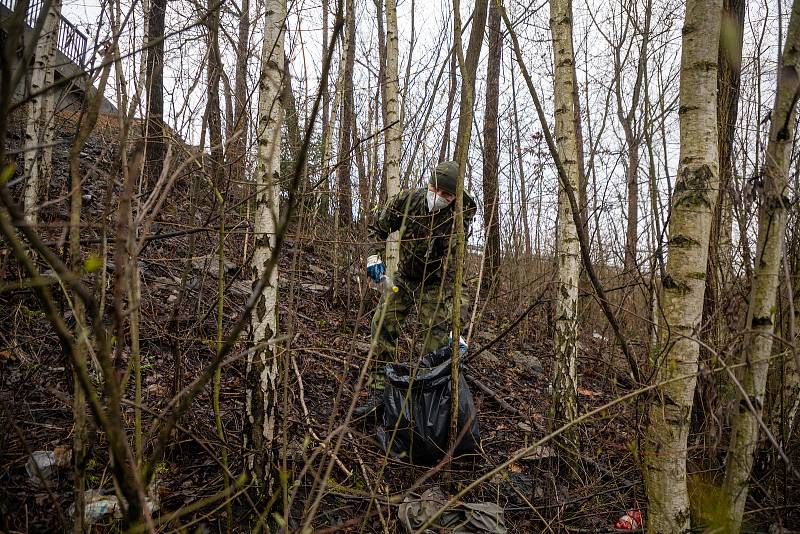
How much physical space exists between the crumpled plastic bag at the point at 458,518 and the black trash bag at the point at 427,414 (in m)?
0.45

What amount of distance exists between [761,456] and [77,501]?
2.95m

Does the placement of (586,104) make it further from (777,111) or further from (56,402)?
(56,402)

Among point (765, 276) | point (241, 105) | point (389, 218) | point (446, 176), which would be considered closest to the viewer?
point (765, 276)

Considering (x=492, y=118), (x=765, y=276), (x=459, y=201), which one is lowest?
(x=765, y=276)

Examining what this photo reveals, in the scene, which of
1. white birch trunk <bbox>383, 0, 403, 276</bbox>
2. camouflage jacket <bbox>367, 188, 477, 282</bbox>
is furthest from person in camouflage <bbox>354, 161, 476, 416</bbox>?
white birch trunk <bbox>383, 0, 403, 276</bbox>

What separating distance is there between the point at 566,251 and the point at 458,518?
1773 mm

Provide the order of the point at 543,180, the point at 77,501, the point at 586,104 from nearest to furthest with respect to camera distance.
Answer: the point at 77,501 < the point at 543,180 < the point at 586,104

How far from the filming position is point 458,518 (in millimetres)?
2594

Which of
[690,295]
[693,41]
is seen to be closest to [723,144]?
[693,41]

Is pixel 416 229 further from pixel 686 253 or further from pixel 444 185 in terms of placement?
pixel 686 253

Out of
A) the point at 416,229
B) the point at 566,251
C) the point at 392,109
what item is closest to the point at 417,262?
the point at 416,229

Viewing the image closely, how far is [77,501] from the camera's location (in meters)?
1.31

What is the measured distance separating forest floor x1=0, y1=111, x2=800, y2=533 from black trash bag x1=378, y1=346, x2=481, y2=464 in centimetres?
12

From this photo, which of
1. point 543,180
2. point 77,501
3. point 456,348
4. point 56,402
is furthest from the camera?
point 543,180
